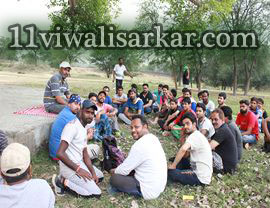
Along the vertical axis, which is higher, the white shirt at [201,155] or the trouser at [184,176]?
the white shirt at [201,155]

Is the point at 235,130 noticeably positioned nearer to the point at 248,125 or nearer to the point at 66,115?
the point at 248,125

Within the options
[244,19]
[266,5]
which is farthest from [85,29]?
[266,5]

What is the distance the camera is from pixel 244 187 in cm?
517

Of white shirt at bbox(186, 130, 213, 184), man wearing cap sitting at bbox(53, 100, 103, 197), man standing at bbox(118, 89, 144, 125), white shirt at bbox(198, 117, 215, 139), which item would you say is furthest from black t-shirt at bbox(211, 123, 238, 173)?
man standing at bbox(118, 89, 144, 125)

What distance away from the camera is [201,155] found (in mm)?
4750

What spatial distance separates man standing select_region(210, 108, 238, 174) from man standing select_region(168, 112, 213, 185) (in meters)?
0.67

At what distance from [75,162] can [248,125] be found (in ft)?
18.0

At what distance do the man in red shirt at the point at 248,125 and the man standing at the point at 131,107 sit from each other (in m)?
3.11

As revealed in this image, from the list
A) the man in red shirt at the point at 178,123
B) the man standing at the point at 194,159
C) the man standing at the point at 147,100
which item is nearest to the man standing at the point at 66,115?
the man standing at the point at 194,159

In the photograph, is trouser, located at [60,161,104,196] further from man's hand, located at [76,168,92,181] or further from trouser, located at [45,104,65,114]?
trouser, located at [45,104,65,114]

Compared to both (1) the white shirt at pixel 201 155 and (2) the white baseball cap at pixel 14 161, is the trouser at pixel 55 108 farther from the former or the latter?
(2) the white baseball cap at pixel 14 161

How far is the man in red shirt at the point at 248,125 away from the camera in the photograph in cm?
791

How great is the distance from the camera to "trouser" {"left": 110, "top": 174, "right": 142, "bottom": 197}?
13.9 ft

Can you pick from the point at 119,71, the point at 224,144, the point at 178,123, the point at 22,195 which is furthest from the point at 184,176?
the point at 119,71
